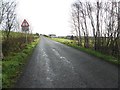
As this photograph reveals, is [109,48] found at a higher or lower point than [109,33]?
lower

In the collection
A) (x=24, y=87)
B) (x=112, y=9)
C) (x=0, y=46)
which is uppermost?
(x=112, y=9)

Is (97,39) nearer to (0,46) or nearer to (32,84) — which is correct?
(0,46)

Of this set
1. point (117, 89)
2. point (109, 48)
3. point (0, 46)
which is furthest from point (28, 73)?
point (109, 48)

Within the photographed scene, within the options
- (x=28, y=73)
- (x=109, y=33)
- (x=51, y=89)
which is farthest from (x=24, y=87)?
(x=109, y=33)

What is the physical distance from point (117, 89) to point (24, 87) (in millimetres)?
3201

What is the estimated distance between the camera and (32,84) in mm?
6965

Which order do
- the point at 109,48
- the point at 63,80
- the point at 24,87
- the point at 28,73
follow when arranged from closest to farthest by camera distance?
1. the point at 24,87
2. the point at 63,80
3. the point at 28,73
4. the point at 109,48

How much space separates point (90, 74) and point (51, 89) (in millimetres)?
2715

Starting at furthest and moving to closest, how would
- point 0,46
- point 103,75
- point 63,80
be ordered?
point 0,46 → point 103,75 → point 63,80

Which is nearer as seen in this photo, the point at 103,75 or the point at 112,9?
the point at 103,75

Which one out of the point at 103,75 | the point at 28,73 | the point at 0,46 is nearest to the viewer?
the point at 103,75

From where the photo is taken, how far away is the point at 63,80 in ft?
24.3

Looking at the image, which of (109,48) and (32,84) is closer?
(32,84)

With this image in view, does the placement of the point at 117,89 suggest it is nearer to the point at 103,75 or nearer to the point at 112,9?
the point at 103,75
